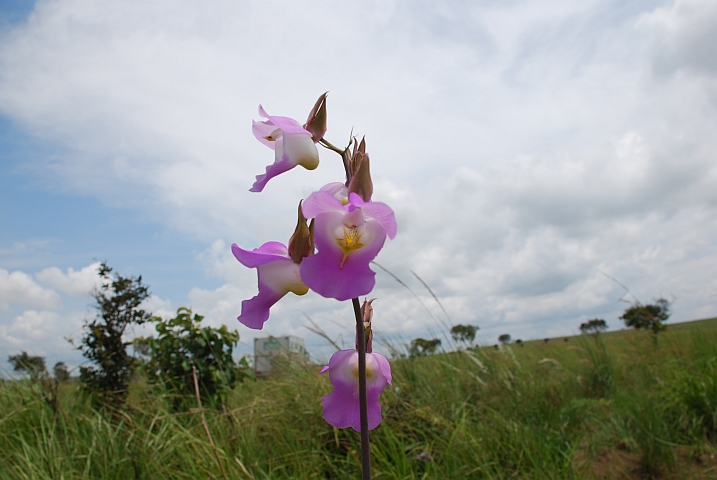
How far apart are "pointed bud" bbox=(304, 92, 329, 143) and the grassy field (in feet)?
6.89

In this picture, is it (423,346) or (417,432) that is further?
(423,346)

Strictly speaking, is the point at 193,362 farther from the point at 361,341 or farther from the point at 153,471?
the point at 361,341

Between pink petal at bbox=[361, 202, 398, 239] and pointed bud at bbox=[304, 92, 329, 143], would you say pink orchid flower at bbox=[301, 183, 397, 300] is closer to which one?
→ pink petal at bbox=[361, 202, 398, 239]

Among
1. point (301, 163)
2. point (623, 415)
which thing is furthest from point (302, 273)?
point (623, 415)

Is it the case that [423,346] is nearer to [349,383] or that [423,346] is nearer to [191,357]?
[191,357]

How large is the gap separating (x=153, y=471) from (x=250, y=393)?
2240 millimetres

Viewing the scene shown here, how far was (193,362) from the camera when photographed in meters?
5.21

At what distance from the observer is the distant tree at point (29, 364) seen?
16.5ft

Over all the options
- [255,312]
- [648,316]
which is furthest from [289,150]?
[648,316]

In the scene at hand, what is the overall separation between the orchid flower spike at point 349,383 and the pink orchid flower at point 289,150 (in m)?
0.33

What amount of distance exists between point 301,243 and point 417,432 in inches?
129

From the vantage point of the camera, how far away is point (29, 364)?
17.8 ft

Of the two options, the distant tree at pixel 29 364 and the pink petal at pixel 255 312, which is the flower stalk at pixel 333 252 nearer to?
the pink petal at pixel 255 312

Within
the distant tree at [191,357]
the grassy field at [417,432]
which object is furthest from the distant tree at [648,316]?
the distant tree at [191,357]
